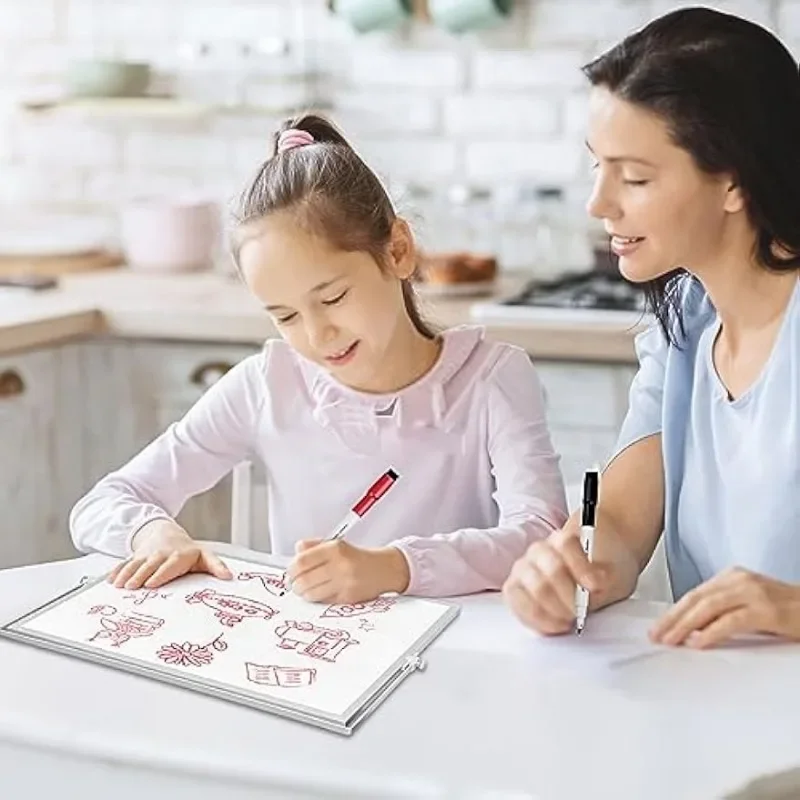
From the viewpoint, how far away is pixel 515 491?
1.58 m

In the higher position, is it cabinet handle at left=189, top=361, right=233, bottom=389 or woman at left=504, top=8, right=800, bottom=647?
woman at left=504, top=8, right=800, bottom=647

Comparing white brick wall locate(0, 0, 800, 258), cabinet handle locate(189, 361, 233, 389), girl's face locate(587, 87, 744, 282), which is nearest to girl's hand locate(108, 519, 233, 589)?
girl's face locate(587, 87, 744, 282)

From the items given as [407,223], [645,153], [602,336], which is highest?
[645,153]

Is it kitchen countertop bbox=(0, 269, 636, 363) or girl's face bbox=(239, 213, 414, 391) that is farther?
kitchen countertop bbox=(0, 269, 636, 363)

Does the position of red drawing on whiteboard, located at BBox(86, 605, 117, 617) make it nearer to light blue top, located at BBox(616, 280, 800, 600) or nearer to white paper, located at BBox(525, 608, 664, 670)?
white paper, located at BBox(525, 608, 664, 670)

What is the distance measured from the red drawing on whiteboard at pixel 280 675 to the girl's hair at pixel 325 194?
54 centimetres

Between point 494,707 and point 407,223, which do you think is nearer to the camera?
point 494,707

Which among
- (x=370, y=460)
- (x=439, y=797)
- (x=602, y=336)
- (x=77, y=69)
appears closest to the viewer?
(x=439, y=797)

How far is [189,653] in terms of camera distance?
3.85ft

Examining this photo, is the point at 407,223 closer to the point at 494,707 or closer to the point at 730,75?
the point at 730,75

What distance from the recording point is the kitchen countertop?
247 cm

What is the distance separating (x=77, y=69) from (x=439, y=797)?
2.60m

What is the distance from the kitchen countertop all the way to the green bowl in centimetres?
51

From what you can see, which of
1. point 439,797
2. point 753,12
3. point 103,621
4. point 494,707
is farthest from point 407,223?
point 753,12
